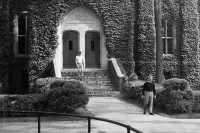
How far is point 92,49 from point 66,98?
1122 cm

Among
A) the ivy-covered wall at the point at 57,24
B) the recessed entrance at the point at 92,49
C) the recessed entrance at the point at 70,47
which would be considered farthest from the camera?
the recessed entrance at the point at 92,49

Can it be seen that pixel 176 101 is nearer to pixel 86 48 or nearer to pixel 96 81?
pixel 96 81

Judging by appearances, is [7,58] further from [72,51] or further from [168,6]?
[168,6]

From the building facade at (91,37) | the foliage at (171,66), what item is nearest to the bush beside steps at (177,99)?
the building facade at (91,37)

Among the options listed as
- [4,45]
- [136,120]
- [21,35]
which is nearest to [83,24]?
[21,35]

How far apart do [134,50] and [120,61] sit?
1.65 metres

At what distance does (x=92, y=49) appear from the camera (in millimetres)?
24516

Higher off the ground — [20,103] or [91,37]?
[91,37]

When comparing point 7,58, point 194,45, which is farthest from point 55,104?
point 194,45

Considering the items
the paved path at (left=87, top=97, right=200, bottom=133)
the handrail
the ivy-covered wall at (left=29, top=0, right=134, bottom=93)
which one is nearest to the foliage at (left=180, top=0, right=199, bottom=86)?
the ivy-covered wall at (left=29, top=0, right=134, bottom=93)

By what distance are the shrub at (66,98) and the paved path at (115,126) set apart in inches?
36.7

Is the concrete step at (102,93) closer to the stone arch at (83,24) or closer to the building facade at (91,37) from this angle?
the building facade at (91,37)

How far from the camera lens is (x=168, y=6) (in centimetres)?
2552

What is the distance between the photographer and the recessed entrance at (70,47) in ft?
79.3
